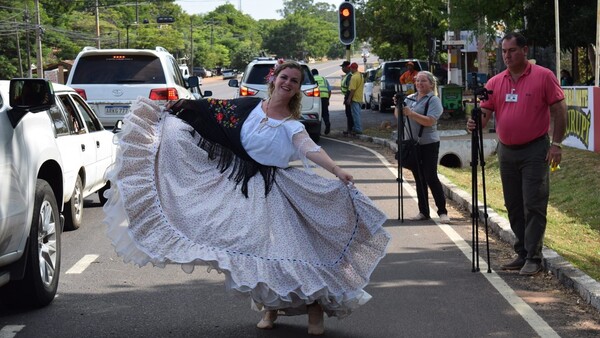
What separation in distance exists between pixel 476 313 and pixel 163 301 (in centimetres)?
233

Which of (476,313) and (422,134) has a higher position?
(422,134)

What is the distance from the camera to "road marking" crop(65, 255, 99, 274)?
9.20 metres

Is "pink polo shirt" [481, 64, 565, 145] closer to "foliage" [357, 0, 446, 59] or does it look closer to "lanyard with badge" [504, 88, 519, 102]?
"lanyard with badge" [504, 88, 519, 102]

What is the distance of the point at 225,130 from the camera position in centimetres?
679

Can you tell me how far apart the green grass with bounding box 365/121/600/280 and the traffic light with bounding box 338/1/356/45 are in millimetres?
7273

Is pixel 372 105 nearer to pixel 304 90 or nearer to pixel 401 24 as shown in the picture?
pixel 401 24

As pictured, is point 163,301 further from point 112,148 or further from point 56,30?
point 56,30

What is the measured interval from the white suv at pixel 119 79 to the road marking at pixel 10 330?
10967 millimetres

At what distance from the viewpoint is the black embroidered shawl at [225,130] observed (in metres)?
6.62

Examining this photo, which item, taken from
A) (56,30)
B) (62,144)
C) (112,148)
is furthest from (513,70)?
(56,30)

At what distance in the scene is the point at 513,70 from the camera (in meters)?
8.86

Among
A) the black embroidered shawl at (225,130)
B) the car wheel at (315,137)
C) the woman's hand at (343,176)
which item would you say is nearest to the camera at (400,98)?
the black embroidered shawl at (225,130)

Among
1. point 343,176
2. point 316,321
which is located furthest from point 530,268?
point 343,176

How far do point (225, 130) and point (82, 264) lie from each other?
331 centimetres
